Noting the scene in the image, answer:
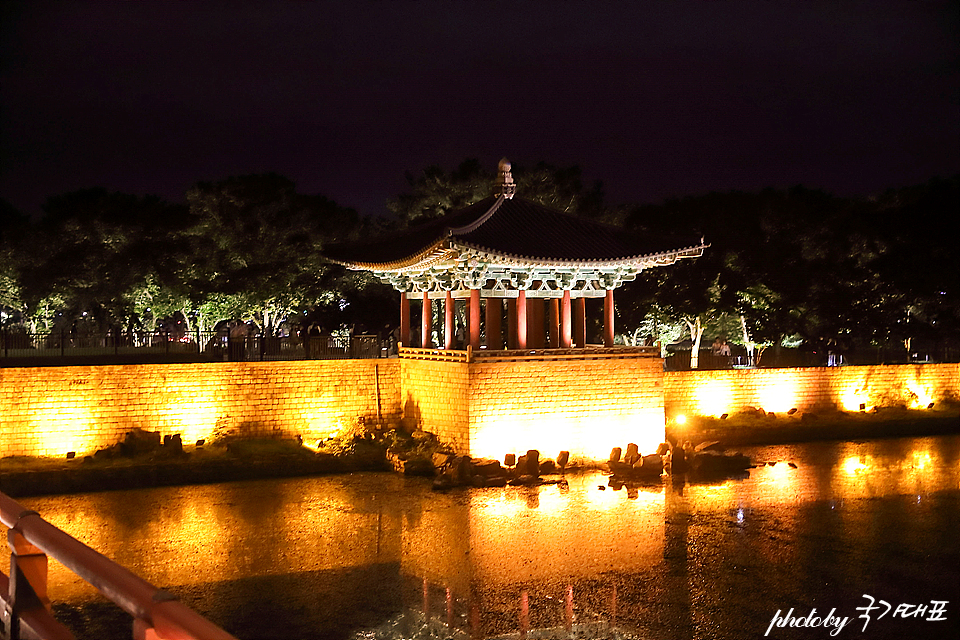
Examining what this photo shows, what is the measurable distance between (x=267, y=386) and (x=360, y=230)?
1119 centimetres

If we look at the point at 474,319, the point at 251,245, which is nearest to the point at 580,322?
the point at 474,319

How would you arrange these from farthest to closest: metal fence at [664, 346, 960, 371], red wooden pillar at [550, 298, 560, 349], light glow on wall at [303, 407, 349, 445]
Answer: metal fence at [664, 346, 960, 371] < red wooden pillar at [550, 298, 560, 349] < light glow on wall at [303, 407, 349, 445]

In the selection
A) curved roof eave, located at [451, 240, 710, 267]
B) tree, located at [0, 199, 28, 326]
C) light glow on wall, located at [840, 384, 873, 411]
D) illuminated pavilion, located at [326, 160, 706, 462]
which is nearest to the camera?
curved roof eave, located at [451, 240, 710, 267]

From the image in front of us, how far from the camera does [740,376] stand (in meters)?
25.6

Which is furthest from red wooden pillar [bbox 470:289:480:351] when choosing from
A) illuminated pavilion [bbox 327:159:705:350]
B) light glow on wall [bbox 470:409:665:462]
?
light glow on wall [bbox 470:409:665:462]

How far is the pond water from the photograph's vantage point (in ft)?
32.9

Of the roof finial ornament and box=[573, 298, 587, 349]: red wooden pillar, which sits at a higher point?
the roof finial ornament

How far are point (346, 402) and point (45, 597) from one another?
16.7 m

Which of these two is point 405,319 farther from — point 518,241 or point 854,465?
point 854,465

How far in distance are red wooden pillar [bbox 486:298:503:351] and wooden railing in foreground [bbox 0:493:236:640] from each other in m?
16.2

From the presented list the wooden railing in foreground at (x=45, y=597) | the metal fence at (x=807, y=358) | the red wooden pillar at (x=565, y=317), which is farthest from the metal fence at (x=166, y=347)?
the wooden railing in foreground at (x=45, y=597)

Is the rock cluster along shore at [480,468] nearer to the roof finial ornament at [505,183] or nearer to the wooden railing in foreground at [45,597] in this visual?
the roof finial ornament at [505,183]

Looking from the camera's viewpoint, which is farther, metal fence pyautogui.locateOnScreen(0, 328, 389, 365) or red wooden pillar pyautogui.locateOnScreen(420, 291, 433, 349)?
metal fence pyautogui.locateOnScreen(0, 328, 389, 365)

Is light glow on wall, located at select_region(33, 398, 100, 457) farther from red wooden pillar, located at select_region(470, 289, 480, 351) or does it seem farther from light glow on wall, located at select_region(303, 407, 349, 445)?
red wooden pillar, located at select_region(470, 289, 480, 351)
